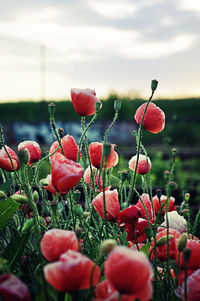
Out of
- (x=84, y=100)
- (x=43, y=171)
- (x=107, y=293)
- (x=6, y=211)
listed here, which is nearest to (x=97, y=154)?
(x=84, y=100)

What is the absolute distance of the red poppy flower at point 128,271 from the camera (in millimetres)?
440

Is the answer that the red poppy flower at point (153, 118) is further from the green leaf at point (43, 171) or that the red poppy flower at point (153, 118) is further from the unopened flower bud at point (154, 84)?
the green leaf at point (43, 171)

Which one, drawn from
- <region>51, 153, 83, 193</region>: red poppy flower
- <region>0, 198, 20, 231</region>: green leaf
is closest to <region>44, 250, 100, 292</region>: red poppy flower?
<region>51, 153, 83, 193</region>: red poppy flower

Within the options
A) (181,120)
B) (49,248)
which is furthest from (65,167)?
(181,120)

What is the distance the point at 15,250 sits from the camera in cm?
66

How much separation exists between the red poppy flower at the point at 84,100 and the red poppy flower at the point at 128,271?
0.40 meters

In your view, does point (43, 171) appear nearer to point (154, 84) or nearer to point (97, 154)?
point (97, 154)

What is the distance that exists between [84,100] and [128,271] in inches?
16.9

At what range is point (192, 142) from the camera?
14609mm

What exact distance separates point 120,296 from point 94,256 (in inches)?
8.9

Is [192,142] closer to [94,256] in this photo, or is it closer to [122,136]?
[122,136]

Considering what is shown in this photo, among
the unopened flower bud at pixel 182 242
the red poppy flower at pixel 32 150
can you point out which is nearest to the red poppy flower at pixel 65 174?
the unopened flower bud at pixel 182 242

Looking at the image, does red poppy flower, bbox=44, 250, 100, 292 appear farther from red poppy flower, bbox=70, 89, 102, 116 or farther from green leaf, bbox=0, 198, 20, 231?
red poppy flower, bbox=70, 89, 102, 116

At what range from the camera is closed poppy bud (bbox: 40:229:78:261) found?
53cm
